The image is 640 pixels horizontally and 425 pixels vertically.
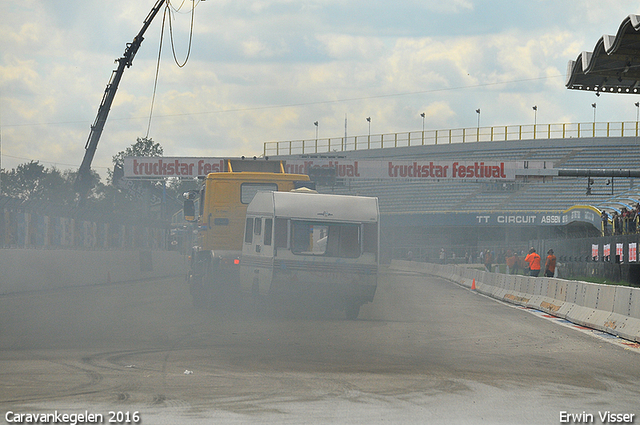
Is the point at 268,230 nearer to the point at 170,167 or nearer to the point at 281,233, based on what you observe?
the point at 281,233

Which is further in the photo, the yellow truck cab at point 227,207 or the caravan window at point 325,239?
the yellow truck cab at point 227,207

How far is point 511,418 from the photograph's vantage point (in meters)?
6.82

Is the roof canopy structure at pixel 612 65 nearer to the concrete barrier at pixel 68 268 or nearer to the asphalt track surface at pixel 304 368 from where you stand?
the asphalt track surface at pixel 304 368

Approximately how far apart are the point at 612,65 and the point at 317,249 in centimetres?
869

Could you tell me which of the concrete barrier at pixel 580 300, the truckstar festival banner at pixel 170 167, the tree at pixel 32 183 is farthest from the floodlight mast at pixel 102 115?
the tree at pixel 32 183

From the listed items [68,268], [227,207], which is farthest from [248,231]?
[68,268]

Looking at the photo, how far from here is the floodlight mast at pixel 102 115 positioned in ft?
174

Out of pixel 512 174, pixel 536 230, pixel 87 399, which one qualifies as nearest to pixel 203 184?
pixel 87 399

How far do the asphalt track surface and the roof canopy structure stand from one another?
6.22 meters

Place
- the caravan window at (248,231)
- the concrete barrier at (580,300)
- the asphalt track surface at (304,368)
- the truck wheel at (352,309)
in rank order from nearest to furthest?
the asphalt track surface at (304,368) < the concrete barrier at (580,300) < the truck wheel at (352,309) < the caravan window at (248,231)

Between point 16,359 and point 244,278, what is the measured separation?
27.9 feet

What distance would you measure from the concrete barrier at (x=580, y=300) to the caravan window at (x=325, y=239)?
16.6 feet

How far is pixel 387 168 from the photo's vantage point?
49594 millimetres

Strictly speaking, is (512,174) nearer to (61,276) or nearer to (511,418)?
(61,276)
